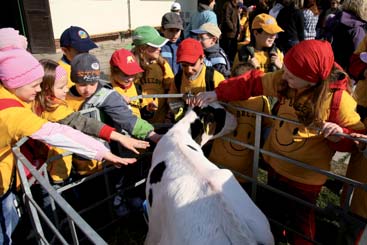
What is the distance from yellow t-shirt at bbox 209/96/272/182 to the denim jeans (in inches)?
70.2

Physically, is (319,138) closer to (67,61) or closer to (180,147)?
(180,147)

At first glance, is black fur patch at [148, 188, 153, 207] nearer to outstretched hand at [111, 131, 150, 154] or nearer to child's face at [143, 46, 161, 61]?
outstretched hand at [111, 131, 150, 154]

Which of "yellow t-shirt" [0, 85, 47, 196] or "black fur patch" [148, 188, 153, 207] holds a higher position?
"yellow t-shirt" [0, 85, 47, 196]

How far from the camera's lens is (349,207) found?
8.52 feet

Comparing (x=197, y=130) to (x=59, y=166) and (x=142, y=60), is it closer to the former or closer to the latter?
Result: (x=59, y=166)

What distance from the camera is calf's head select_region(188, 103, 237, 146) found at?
9.78 feet

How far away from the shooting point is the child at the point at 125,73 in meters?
3.25

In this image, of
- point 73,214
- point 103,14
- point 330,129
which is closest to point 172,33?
point 330,129

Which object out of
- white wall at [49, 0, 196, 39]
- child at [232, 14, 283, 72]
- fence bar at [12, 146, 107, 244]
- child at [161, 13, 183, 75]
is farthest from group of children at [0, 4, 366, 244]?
white wall at [49, 0, 196, 39]

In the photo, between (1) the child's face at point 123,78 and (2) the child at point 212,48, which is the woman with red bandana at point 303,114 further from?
(2) the child at point 212,48

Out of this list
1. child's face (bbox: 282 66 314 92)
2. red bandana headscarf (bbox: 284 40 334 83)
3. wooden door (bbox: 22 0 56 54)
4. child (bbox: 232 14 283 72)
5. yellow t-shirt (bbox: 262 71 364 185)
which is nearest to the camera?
red bandana headscarf (bbox: 284 40 334 83)

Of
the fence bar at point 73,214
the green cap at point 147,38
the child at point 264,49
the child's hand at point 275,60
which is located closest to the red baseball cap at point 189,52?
the green cap at point 147,38

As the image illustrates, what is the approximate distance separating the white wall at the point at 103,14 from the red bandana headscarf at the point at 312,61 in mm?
10357

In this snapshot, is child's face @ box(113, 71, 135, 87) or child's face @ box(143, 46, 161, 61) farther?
child's face @ box(143, 46, 161, 61)
